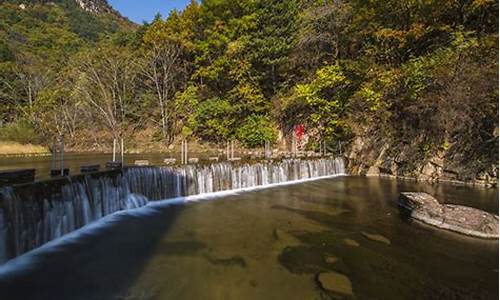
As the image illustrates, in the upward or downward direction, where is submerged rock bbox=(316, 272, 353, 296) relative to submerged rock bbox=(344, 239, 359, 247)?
downward

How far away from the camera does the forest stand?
1691 cm

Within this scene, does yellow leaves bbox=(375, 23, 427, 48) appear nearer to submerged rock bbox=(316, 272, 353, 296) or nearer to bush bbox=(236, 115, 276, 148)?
bush bbox=(236, 115, 276, 148)

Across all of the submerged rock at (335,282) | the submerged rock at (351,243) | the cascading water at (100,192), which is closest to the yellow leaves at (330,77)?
the cascading water at (100,192)

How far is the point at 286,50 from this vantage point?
27.1 metres

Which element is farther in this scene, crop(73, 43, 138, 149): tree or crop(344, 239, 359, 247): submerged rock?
crop(73, 43, 138, 149): tree

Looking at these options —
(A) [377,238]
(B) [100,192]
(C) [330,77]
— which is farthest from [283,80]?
(A) [377,238]

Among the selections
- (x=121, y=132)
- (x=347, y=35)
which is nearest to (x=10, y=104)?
(x=121, y=132)

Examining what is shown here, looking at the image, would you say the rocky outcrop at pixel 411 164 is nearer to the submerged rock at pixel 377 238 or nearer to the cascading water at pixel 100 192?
Result: the cascading water at pixel 100 192

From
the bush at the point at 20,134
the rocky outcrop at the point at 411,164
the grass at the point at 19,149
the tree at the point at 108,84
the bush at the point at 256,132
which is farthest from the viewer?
the tree at the point at 108,84

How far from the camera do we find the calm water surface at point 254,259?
5.93 metres

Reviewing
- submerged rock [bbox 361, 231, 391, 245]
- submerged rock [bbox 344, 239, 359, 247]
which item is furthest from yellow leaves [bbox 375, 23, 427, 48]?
submerged rock [bbox 344, 239, 359, 247]

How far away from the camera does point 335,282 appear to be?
6.25 meters

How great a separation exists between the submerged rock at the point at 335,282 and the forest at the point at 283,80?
12130mm

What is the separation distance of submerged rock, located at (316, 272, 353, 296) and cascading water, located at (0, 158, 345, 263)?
22.0 ft
